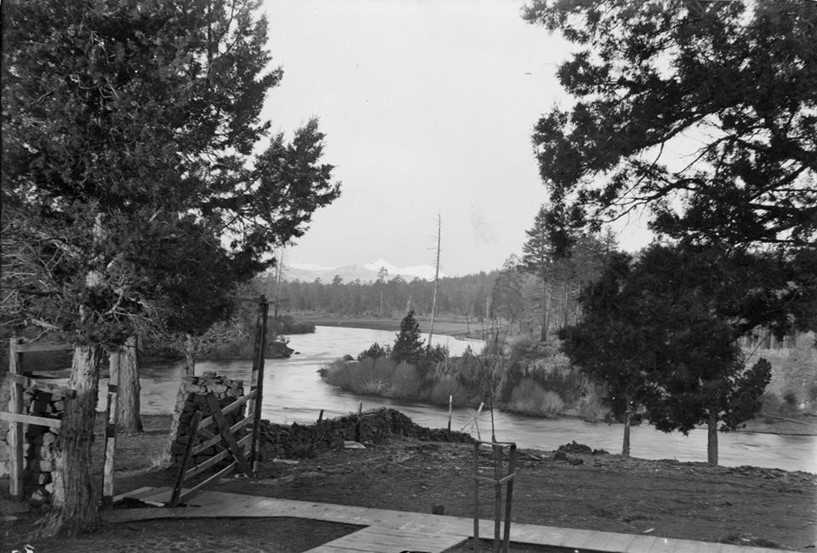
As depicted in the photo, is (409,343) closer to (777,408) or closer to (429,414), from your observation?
(429,414)

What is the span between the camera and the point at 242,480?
9273 millimetres

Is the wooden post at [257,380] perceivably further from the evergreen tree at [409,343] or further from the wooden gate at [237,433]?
the evergreen tree at [409,343]

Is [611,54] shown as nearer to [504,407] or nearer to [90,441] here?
[90,441]

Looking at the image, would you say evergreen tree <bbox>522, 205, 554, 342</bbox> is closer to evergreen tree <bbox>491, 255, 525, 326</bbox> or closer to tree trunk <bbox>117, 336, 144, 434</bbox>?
evergreen tree <bbox>491, 255, 525, 326</bbox>

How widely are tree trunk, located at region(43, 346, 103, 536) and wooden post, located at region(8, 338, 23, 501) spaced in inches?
50.0

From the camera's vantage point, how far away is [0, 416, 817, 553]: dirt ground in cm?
634

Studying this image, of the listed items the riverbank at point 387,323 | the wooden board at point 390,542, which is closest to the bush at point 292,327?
the riverbank at point 387,323

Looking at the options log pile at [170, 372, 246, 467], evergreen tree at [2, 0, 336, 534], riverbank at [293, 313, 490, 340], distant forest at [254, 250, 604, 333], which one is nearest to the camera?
evergreen tree at [2, 0, 336, 534]

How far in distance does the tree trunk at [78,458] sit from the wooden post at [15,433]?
1271 mm

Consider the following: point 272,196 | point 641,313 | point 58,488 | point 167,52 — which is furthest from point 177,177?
point 641,313

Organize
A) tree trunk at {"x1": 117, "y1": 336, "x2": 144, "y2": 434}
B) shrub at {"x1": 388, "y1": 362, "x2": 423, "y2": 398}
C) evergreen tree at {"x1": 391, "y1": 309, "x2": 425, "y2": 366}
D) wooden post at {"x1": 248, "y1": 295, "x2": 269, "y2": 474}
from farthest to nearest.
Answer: shrub at {"x1": 388, "y1": 362, "x2": 423, "y2": 398}
evergreen tree at {"x1": 391, "y1": 309, "x2": 425, "y2": 366}
tree trunk at {"x1": 117, "y1": 336, "x2": 144, "y2": 434}
wooden post at {"x1": 248, "y1": 295, "x2": 269, "y2": 474}

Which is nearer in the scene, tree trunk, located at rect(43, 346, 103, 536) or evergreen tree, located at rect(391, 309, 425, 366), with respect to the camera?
tree trunk, located at rect(43, 346, 103, 536)

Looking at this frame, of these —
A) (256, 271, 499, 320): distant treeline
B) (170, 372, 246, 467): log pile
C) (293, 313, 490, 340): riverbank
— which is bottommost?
(170, 372, 246, 467): log pile

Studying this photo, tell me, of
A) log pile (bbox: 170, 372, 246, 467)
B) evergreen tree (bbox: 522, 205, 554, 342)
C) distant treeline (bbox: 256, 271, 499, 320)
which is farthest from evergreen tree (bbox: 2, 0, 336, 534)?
evergreen tree (bbox: 522, 205, 554, 342)
